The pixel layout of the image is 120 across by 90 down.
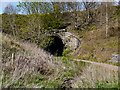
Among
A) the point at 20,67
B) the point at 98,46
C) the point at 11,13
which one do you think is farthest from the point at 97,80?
the point at 11,13

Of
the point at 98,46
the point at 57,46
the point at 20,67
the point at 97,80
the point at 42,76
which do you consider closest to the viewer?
the point at 97,80

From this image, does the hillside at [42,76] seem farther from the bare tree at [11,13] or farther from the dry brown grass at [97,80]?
the bare tree at [11,13]

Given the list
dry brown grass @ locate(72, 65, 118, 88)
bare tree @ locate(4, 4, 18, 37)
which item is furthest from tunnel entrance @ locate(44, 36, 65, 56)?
dry brown grass @ locate(72, 65, 118, 88)

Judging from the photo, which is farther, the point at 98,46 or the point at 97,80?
the point at 98,46

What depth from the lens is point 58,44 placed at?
984cm

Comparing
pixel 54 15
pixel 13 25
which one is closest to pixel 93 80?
pixel 54 15

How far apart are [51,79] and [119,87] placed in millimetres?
1824

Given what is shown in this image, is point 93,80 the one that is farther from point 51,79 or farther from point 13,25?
point 13,25

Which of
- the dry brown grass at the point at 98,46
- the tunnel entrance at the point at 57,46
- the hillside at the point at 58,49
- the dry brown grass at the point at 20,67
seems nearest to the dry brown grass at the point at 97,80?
the hillside at the point at 58,49

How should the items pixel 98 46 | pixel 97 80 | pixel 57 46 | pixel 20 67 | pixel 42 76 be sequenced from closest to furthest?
pixel 97 80 → pixel 20 67 → pixel 42 76 → pixel 98 46 → pixel 57 46

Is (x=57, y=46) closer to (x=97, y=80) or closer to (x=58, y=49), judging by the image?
(x=58, y=49)

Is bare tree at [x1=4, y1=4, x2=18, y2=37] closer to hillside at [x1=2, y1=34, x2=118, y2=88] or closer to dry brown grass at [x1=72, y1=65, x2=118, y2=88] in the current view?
hillside at [x1=2, y1=34, x2=118, y2=88]

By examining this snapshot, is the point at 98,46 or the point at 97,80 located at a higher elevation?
the point at 98,46

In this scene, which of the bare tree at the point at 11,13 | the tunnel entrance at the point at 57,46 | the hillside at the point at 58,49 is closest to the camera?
the hillside at the point at 58,49
